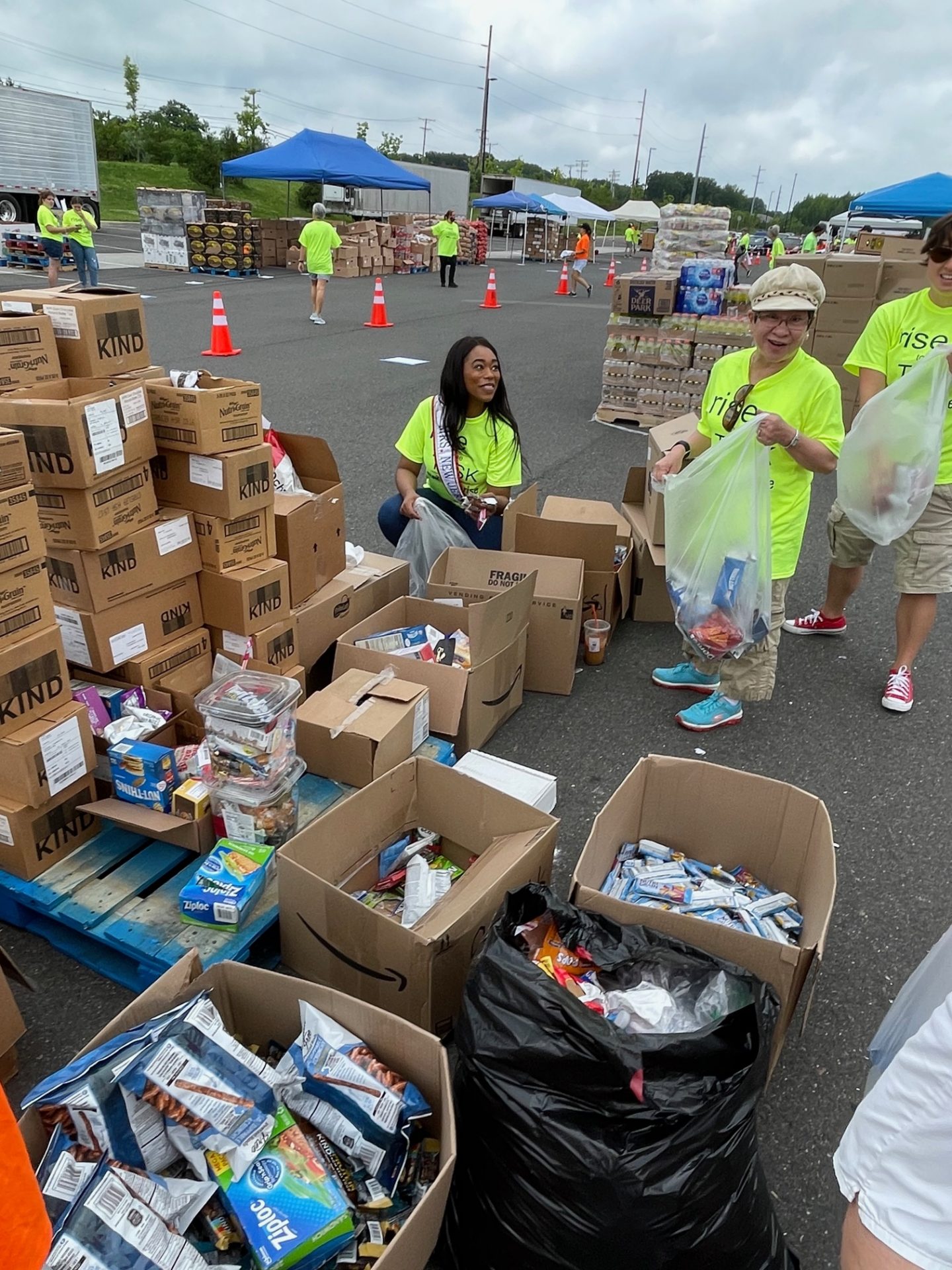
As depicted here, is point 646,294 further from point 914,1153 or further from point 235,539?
point 914,1153

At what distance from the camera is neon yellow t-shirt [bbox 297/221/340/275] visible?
13.0m

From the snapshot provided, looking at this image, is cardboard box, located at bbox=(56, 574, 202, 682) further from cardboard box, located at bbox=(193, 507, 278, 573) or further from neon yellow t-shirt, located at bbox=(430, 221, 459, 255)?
neon yellow t-shirt, located at bbox=(430, 221, 459, 255)

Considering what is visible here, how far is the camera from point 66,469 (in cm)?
230

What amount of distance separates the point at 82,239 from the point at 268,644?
1349cm

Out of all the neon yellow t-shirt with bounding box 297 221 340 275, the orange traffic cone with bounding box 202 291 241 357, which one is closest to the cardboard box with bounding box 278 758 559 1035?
the orange traffic cone with bounding box 202 291 241 357

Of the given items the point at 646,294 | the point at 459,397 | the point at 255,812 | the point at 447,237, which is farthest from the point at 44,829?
the point at 447,237

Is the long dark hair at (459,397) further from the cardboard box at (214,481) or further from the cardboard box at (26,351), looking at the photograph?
the cardboard box at (26,351)

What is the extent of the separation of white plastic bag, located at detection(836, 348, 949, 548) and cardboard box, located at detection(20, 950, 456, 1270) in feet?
8.53

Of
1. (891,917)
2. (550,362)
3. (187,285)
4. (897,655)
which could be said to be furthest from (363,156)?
(891,917)

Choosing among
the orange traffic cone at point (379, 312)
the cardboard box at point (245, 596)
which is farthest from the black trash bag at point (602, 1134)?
the orange traffic cone at point (379, 312)

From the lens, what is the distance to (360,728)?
8.61ft

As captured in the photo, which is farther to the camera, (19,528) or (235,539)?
(235,539)

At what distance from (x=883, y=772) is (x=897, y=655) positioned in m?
0.66

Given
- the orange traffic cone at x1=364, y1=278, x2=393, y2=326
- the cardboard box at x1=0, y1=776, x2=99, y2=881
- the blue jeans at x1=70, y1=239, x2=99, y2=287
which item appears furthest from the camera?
the blue jeans at x1=70, y1=239, x2=99, y2=287
